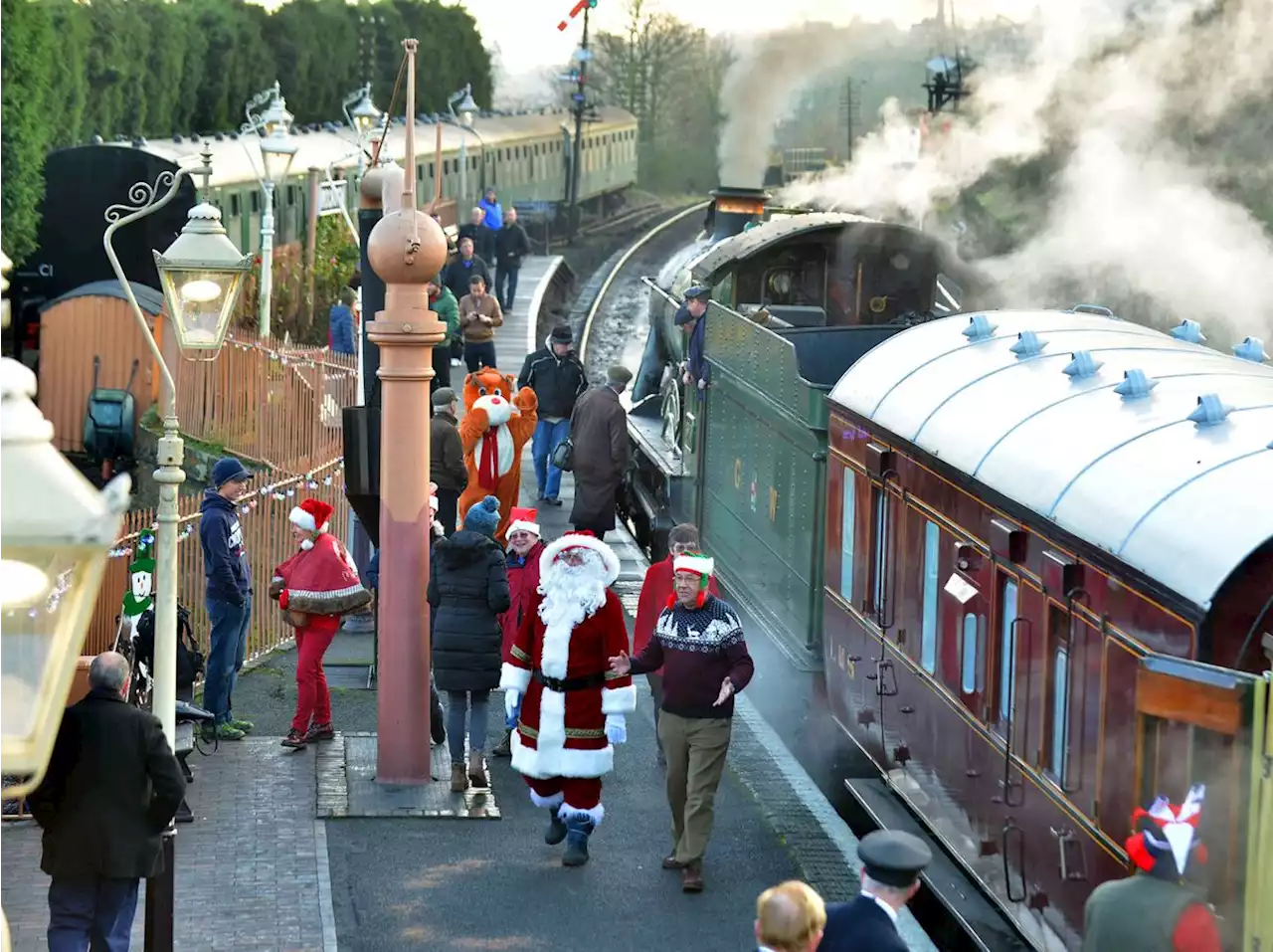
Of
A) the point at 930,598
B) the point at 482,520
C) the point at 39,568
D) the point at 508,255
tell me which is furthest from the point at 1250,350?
the point at 508,255

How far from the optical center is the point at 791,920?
17.5 feet

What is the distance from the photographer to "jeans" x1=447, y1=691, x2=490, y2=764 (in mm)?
10883

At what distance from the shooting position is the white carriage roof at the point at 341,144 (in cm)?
3191

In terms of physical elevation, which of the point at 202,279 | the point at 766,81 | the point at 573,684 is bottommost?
the point at 573,684

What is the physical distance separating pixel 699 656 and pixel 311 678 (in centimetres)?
322

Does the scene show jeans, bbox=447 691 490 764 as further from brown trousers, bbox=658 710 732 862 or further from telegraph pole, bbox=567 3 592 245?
telegraph pole, bbox=567 3 592 245

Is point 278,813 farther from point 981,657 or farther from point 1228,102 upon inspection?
point 1228,102

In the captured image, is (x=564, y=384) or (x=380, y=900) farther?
(x=564, y=384)

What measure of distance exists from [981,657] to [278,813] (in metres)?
3.98

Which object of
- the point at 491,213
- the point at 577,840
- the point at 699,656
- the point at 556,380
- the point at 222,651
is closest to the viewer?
the point at 699,656

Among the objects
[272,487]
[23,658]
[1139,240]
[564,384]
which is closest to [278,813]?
[272,487]

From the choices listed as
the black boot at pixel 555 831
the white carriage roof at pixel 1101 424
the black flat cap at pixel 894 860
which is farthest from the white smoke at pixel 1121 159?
the black flat cap at pixel 894 860

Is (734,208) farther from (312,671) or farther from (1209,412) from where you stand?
(1209,412)

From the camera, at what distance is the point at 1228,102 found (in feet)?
110
